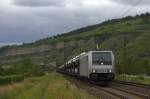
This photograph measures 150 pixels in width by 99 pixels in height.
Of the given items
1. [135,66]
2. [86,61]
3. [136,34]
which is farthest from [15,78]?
[136,34]

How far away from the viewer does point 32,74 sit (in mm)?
105875

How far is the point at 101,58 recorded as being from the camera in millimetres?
46875

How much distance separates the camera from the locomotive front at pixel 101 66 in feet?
149

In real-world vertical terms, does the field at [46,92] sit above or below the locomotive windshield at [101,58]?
below

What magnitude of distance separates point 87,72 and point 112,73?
11.2 ft

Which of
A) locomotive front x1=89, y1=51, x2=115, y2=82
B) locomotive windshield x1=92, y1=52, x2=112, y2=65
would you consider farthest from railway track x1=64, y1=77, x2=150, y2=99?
locomotive windshield x1=92, y1=52, x2=112, y2=65

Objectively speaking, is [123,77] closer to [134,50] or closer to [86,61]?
[86,61]

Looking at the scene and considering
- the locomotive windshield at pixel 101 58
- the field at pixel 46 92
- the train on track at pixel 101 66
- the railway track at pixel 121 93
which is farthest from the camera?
the locomotive windshield at pixel 101 58

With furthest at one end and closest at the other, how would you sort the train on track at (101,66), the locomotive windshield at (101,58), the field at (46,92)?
the locomotive windshield at (101,58) → the train on track at (101,66) → the field at (46,92)

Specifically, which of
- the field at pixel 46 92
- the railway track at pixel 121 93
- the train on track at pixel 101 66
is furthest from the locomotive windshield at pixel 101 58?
the railway track at pixel 121 93

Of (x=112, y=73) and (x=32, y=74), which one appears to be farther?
(x=32, y=74)

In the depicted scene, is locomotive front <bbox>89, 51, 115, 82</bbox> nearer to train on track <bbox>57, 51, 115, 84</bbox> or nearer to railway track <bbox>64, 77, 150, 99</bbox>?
train on track <bbox>57, 51, 115, 84</bbox>

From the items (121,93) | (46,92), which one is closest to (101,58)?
(121,93)

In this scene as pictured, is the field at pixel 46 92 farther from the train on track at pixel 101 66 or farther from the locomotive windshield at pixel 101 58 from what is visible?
the locomotive windshield at pixel 101 58
